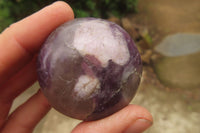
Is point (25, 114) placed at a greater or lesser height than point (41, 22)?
lesser

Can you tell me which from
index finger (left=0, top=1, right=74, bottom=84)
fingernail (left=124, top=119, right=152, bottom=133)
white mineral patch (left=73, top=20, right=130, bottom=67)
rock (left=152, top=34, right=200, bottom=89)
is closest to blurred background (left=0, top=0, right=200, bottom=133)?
rock (left=152, top=34, right=200, bottom=89)

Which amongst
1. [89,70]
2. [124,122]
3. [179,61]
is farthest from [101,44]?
[179,61]

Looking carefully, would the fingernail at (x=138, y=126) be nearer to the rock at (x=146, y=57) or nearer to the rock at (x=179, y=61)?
the rock at (x=179, y=61)

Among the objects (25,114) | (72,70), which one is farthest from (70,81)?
(25,114)

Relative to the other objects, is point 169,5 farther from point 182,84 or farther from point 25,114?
point 25,114

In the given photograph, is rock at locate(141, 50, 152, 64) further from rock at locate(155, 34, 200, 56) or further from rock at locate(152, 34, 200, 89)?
rock at locate(155, 34, 200, 56)

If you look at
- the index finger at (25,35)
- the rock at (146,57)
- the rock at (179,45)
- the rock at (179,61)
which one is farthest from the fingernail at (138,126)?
the rock at (179,45)

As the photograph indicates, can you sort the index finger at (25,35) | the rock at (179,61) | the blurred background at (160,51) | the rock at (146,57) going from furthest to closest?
the rock at (146,57), the rock at (179,61), the blurred background at (160,51), the index finger at (25,35)

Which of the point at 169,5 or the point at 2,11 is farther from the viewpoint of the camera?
the point at 169,5
